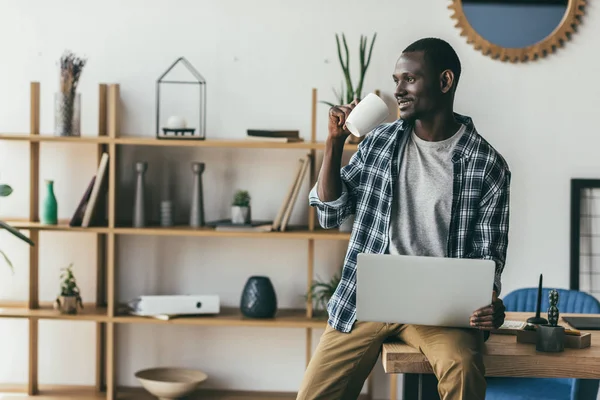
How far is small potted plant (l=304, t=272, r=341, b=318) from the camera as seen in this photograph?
366cm

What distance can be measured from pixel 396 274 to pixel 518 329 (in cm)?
47

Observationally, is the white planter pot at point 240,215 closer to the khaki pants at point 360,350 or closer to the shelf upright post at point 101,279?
the shelf upright post at point 101,279

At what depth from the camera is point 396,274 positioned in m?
1.97

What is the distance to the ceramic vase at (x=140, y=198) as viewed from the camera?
11.9 ft

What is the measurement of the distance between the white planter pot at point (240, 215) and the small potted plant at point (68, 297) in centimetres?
76

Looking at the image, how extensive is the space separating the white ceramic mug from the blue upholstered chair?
90cm

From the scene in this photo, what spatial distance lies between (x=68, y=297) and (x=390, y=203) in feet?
6.18

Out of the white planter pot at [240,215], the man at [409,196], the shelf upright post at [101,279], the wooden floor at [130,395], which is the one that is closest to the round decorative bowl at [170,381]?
the wooden floor at [130,395]

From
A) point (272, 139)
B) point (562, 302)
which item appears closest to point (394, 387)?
point (562, 302)

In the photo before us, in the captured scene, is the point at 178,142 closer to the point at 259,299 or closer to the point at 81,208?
the point at 81,208

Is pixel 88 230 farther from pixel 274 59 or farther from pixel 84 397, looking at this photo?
pixel 274 59

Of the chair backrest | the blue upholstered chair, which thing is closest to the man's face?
Result: the blue upholstered chair

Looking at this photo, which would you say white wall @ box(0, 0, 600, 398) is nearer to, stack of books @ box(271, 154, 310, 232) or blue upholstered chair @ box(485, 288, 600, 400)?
stack of books @ box(271, 154, 310, 232)

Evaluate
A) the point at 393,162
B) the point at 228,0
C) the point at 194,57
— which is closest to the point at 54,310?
the point at 194,57
